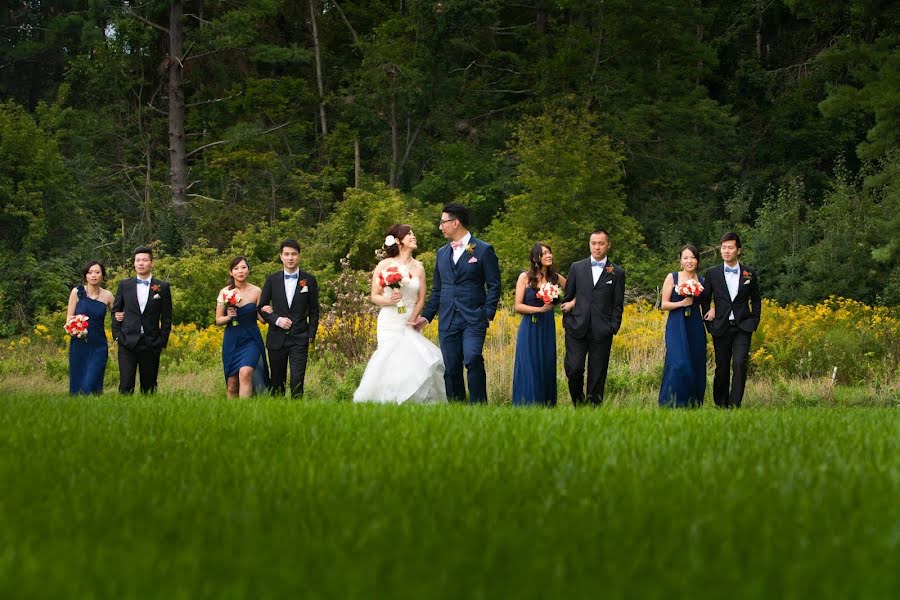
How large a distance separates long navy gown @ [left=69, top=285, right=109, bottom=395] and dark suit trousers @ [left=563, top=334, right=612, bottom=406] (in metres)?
6.01

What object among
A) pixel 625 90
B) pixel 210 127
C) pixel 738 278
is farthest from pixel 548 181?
pixel 738 278

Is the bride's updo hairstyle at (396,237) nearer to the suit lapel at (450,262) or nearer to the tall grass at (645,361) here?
A: the suit lapel at (450,262)

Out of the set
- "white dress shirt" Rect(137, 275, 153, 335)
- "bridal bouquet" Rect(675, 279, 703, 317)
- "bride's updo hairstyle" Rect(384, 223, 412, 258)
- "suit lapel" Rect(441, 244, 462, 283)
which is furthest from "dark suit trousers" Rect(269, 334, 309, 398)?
"bridal bouquet" Rect(675, 279, 703, 317)

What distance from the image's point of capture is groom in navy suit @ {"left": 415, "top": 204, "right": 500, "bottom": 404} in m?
12.5

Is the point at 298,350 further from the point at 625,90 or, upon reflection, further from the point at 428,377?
the point at 625,90

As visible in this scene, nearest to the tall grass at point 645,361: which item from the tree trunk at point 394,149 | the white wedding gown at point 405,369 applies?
the white wedding gown at point 405,369

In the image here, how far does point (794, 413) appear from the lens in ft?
33.7

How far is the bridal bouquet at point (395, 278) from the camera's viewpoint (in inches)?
500

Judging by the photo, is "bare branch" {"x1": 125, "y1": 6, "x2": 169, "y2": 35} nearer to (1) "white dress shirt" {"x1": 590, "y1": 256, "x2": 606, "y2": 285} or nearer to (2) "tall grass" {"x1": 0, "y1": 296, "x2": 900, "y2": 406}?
(2) "tall grass" {"x1": 0, "y1": 296, "x2": 900, "y2": 406}

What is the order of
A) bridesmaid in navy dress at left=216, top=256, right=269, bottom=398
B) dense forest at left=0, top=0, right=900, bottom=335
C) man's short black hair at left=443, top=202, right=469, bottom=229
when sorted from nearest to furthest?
man's short black hair at left=443, top=202, right=469, bottom=229, bridesmaid in navy dress at left=216, top=256, right=269, bottom=398, dense forest at left=0, top=0, right=900, bottom=335

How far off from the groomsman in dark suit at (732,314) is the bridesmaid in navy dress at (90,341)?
7.69 metres

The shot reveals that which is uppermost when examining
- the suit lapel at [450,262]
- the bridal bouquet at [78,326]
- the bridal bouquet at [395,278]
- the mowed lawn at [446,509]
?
the suit lapel at [450,262]

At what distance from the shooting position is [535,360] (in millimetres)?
13086

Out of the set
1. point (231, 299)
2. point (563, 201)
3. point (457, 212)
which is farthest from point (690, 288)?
point (563, 201)
